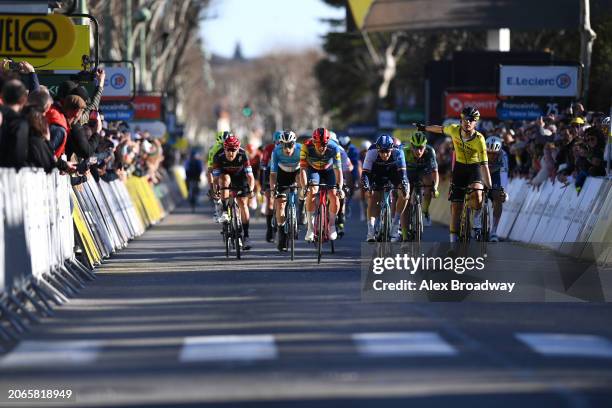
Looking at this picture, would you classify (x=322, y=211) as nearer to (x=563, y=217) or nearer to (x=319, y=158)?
(x=319, y=158)

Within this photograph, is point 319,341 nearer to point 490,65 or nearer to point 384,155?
point 384,155

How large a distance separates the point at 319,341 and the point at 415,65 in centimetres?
6205

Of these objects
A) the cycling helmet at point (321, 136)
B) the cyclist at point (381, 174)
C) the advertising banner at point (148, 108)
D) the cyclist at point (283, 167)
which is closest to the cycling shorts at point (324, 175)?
the cycling helmet at point (321, 136)

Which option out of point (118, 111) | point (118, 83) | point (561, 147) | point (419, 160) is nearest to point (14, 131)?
point (419, 160)

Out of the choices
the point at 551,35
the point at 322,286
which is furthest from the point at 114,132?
the point at 551,35

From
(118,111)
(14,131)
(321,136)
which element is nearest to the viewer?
(14,131)

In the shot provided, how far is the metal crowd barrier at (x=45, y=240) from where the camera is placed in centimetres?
1402

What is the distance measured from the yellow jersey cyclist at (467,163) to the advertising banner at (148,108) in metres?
26.9

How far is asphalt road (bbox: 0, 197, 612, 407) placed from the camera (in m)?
9.72

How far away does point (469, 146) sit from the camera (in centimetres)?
2127

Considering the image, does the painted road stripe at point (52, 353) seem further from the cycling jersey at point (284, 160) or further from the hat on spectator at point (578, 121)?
the hat on spectator at point (578, 121)

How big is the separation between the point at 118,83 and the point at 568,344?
22.9 m

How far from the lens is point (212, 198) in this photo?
77.2 feet

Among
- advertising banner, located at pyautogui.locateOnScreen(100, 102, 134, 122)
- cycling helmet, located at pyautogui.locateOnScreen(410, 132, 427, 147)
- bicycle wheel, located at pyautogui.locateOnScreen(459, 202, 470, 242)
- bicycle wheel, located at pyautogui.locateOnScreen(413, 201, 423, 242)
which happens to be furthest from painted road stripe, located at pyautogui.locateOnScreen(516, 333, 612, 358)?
advertising banner, located at pyautogui.locateOnScreen(100, 102, 134, 122)
